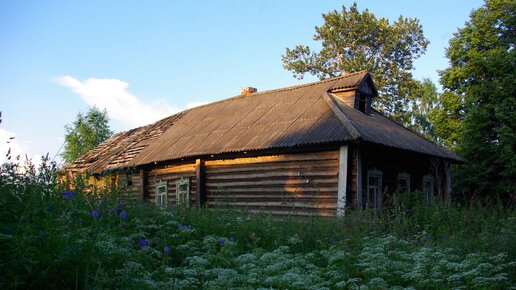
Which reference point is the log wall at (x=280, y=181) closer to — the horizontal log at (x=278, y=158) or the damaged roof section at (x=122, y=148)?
the horizontal log at (x=278, y=158)

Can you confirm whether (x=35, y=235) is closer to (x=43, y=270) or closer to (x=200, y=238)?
(x=43, y=270)

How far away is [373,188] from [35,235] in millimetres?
11311

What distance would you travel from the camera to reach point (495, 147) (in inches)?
803

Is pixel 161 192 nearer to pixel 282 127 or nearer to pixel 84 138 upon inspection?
pixel 282 127

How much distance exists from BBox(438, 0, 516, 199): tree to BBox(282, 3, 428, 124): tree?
682 centimetres

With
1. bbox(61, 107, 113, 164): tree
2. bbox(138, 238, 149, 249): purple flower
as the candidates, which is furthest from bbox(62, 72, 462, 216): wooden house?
bbox(61, 107, 113, 164): tree

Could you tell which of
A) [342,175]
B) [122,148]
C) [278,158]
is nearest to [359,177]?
[342,175]

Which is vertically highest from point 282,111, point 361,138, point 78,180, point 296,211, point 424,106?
point 424,106

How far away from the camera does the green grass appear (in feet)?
11.0

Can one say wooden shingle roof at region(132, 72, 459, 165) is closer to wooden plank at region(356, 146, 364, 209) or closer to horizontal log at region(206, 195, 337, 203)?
wooden plank at region(356, 146, 364, 209)

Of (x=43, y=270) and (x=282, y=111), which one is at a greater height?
(x=282, y=111)

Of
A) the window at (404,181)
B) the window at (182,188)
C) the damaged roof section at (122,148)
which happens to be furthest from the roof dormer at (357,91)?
the damaged roof section at (122,148)

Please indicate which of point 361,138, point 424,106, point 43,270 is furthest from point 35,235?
point 424,106

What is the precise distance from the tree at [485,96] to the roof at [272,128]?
4.86 meters
